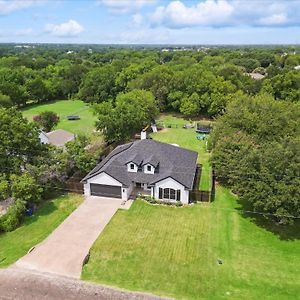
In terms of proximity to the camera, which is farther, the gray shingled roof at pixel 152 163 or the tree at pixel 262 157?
the gray shingled roof at pixel 152 163

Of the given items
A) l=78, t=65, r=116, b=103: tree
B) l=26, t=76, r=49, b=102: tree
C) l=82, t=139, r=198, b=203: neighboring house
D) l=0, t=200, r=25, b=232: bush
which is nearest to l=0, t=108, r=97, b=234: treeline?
l=0, t=200, r=25, b=232: bush

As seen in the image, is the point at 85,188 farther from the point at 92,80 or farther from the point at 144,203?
the point at 92,80

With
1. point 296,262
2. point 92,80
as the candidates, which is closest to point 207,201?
point 296,262

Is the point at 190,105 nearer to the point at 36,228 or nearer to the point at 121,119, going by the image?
the point at 121,119

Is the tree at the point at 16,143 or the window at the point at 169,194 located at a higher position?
the tree at the point at 16,143

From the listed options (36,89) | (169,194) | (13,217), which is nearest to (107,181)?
(169,194)

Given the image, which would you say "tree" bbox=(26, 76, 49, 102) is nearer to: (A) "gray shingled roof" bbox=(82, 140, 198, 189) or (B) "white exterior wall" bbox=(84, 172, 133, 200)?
(A) "gray shingled roof" bbox=(82, 140, 198, 189)

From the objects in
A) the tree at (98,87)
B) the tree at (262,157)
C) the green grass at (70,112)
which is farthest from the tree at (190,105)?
the tree at (98,87)

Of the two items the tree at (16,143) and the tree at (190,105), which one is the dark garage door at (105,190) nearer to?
the tree at (16,143)
